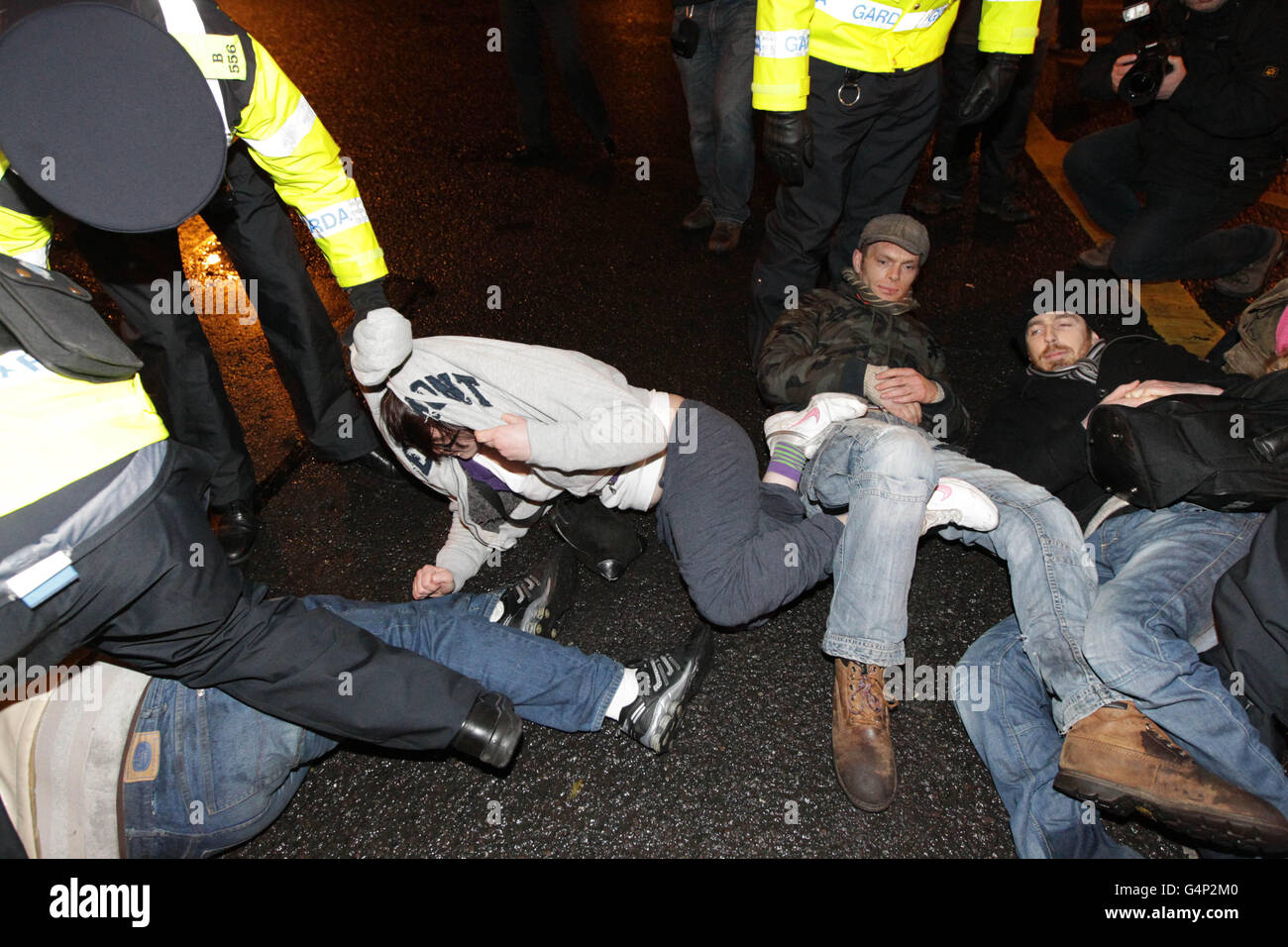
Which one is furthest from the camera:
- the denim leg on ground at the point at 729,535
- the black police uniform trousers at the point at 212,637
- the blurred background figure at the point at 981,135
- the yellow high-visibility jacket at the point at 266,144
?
the blurred background figure at the point at 981,135

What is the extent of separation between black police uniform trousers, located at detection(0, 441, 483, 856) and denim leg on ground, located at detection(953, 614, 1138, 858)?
126 cm

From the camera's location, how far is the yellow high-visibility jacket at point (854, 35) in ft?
8.03

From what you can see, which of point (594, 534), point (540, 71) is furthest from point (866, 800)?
point (540, 71)

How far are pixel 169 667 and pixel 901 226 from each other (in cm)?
244

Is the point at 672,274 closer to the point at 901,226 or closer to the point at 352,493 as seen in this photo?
the point at 901,226

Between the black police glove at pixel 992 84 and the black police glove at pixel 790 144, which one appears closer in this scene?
the black police glove at pixel 790 144

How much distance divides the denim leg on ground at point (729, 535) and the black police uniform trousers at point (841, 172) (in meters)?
1.04

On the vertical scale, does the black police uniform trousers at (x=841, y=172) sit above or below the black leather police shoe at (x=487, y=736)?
above

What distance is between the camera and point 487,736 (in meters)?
1.82

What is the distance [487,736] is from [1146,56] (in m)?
3.52

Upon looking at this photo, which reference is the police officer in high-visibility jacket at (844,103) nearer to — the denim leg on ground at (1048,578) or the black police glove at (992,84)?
the black police glove at (992,84)

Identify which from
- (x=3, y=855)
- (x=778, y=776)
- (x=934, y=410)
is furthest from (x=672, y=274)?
(x=3, y=855)

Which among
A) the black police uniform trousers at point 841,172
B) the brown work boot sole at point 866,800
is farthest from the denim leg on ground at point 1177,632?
the black police uniform trousers at point 841,172

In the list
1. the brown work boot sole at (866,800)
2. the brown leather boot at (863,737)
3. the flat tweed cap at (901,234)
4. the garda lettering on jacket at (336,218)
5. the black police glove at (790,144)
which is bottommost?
the brown work boot sole at (866,800)
